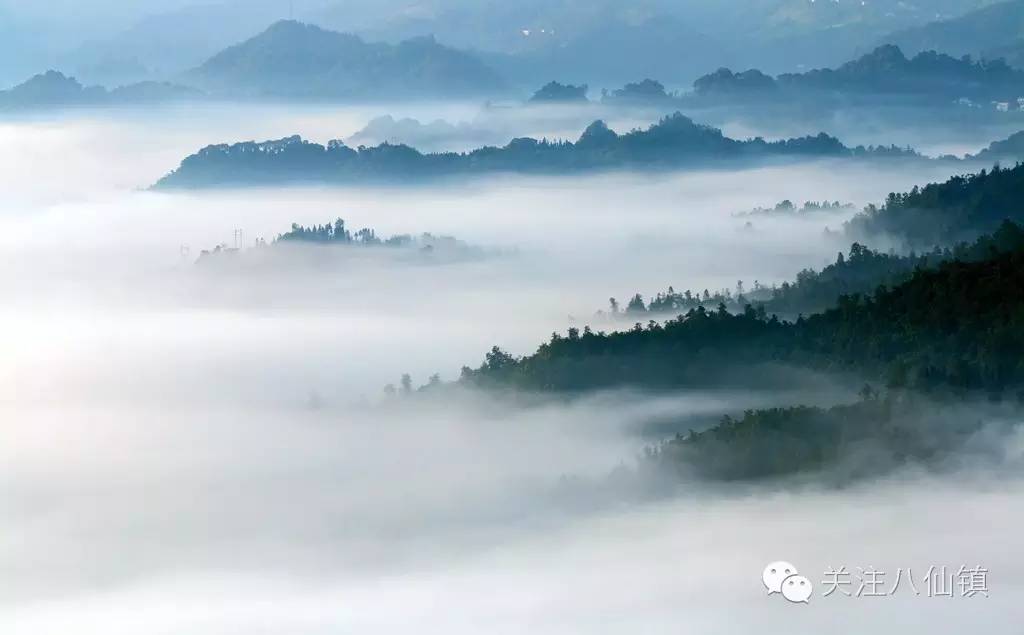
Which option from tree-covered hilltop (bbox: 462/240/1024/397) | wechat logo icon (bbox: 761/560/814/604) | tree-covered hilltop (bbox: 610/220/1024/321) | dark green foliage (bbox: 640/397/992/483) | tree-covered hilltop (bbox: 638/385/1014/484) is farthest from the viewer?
tree-covered hilltop (bbox: 610/220/1024/321)

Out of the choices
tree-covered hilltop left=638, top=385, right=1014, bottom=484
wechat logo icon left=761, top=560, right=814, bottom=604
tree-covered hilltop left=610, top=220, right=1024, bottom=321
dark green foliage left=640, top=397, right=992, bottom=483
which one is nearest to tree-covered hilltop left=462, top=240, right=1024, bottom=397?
tree-covered hilltop left=638, top=385, right=1014, bottom=484

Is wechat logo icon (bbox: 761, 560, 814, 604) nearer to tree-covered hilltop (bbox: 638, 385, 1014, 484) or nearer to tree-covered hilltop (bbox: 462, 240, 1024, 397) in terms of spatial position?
tree-covered hilltop (bbox: 638, 385, 1014, 484)

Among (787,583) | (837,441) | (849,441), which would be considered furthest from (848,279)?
(787,583)

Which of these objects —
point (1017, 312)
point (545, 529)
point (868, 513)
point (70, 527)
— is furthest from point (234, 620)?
point (70, 527)

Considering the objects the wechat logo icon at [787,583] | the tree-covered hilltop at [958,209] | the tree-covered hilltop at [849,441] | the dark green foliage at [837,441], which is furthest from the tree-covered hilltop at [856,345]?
the tree-covered hilltop at [958,209]

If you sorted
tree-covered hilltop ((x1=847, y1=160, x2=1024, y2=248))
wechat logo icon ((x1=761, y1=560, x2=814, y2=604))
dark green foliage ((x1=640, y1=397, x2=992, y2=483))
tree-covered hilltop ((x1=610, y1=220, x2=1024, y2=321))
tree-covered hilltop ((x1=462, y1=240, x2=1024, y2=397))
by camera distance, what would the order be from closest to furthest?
wechat logo icon ((x1=761, y1=560, x2=814, y2=604)) → dark green foliage ((x1=640, y1=397, x2=992, y2=483)) → tree-covered hilltop ((x1=462, y1=240, x2=1024, y2=397)) → tree-covered hilltop ((x1=610, y1=220, x2=1024, y2=321)) → tree-covered hilltop ((x1=847, y1=160, x2=1024, y2=248))

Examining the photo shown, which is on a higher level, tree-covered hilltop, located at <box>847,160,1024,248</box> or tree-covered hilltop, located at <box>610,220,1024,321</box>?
tree-covered hilltop, located at <box>847,160,1024,248</box>

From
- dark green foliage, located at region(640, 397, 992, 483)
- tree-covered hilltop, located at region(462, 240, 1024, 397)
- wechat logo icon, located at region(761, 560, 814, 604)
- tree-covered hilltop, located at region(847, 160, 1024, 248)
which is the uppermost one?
tree-covered hilltop, located at region(847, 160, 1024, 248)

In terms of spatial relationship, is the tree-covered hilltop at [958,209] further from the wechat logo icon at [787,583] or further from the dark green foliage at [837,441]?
the wechat logo icon at [787,583]
